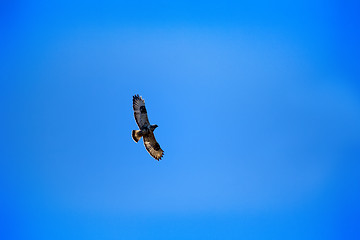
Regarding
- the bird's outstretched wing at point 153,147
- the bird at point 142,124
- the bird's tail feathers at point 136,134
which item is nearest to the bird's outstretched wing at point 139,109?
the bird at point 142,124

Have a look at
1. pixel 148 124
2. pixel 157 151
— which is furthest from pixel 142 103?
pixel 157 151

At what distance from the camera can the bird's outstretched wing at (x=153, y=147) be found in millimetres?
17619

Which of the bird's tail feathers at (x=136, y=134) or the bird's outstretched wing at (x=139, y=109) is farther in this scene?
the bird's tail feathers at (x=136, y=134)

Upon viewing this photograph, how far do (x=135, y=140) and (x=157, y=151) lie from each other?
1.69 meters

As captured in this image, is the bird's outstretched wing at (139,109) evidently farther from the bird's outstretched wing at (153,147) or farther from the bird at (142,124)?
the bird's outstretched wing at (153,147)

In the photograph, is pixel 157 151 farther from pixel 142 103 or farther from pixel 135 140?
pixel 142 103

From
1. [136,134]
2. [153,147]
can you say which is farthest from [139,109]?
[153,147]

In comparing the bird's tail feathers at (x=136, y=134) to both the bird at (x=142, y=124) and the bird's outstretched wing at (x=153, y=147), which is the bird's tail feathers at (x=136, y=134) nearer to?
the bird at (x=142, y=124)

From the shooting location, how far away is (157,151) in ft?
59.2

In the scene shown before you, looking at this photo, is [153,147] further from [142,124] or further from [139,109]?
[139,109]

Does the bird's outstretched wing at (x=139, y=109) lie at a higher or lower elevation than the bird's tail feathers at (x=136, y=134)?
higher

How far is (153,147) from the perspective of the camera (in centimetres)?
1797

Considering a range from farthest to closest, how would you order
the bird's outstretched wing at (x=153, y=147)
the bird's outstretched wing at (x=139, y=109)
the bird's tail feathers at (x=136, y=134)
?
the bird's outstretched wing at (x=153, y=147) < the bird's tail feathers at (x=136, y=134) < the bird's outstretched wing at (x=139, y=109)

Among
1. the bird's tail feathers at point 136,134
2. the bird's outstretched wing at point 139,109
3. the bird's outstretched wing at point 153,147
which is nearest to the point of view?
the bird's outstretched wing at point 139,109
